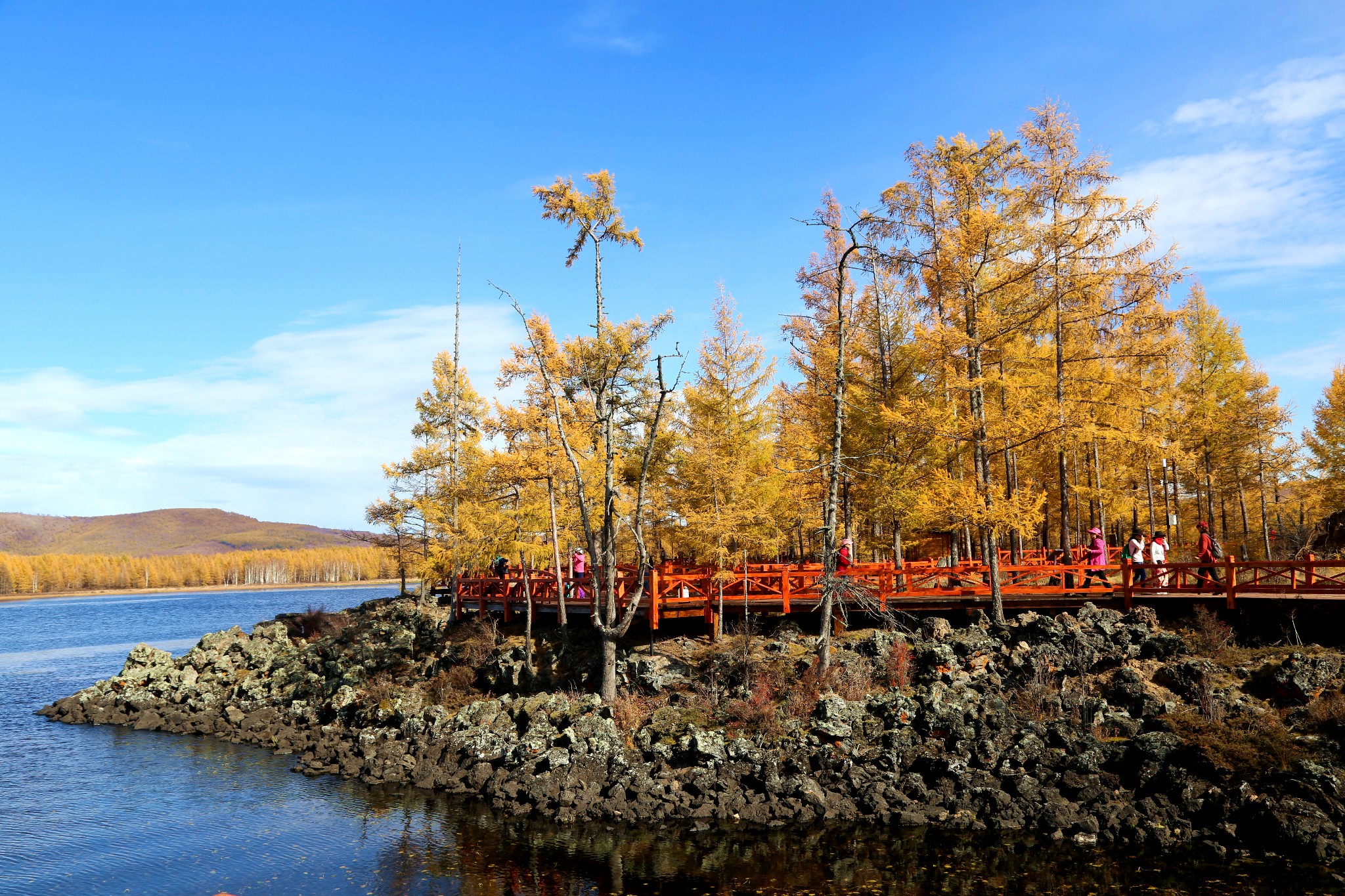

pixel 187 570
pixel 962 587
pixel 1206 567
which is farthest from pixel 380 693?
pixel 187 570

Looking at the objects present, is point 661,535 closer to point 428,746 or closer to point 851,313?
point 851,313

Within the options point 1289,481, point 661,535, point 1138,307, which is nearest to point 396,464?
point 661,535

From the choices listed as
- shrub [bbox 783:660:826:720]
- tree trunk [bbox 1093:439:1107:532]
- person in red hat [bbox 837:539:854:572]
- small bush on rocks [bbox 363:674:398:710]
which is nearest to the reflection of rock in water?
shrub [bbox 783:660:826:720]

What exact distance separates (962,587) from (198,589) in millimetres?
175484

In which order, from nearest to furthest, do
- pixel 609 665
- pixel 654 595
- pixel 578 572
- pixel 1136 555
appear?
pixel 609 665, pixel 654 595, pixel 1136 555, pixel 578 572

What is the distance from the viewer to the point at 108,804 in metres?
20.3

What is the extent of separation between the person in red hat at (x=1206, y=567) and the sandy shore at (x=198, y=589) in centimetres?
13240

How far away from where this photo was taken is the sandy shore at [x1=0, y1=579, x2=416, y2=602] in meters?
145

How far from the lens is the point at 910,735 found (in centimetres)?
1905

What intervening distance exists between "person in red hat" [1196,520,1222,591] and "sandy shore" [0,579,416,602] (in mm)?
132404

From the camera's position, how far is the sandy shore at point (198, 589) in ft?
477

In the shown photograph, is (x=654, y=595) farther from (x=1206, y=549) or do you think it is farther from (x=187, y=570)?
(x=187, y=570)

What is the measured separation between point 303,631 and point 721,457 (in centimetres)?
2533

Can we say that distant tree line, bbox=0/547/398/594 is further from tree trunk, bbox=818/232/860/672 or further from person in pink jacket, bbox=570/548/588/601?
tree trunk, bbox=818/232/860/672
